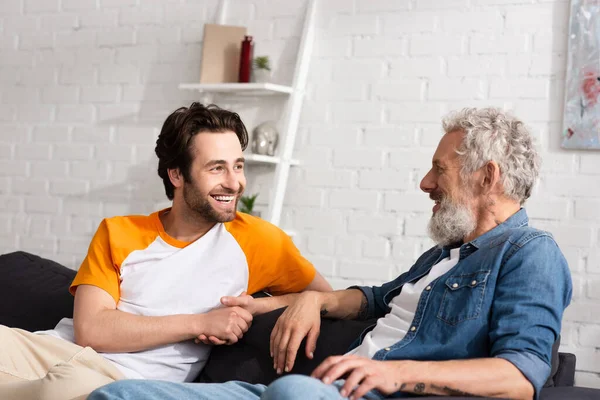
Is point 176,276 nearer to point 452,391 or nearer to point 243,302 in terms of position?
point 243,302

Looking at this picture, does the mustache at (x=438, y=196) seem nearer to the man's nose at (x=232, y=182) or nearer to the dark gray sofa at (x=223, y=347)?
the dark gray sofa at (x=223, y=347)

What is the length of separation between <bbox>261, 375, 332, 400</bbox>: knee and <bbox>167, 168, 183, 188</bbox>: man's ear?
111 cm

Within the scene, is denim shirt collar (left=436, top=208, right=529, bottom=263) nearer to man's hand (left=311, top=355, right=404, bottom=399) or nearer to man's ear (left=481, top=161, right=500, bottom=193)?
man's ear (left=481, top=161, right=500, bottom=193)

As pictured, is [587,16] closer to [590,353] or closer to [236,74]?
[590,353]

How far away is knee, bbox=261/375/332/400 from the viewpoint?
1616 mm

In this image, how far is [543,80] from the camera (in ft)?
11.4

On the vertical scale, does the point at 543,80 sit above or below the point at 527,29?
below

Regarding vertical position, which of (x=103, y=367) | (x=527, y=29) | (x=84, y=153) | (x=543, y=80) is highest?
(x=527, y=29)

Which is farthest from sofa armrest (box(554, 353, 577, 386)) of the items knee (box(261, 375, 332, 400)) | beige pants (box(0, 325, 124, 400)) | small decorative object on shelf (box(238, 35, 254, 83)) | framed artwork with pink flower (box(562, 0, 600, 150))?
small decorative object on shelf (box(238, 35, 254, 83))

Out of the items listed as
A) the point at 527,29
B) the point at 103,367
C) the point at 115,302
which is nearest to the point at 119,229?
the point at 115,302

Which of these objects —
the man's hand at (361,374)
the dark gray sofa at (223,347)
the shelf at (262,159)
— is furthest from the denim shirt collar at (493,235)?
the shelf at (262,159)

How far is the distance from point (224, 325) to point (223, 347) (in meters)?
0.13

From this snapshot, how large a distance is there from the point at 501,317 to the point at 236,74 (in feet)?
8.09

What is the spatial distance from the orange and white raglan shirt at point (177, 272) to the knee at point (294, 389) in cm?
81
